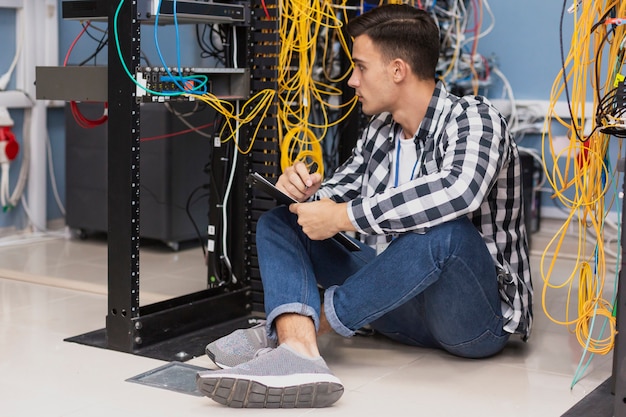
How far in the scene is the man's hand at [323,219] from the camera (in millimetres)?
2348

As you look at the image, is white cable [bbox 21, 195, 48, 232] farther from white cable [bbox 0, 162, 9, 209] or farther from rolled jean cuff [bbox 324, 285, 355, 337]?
rolled jean cuff [bbox 324, 285, 355, 337]

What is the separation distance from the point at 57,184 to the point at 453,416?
3.11 metres

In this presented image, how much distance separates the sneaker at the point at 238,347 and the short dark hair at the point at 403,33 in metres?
0.83

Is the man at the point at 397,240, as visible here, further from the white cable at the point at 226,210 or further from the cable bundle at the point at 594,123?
the white cable at the point at 226,210

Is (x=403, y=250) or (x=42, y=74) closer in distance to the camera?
(x=403, y=250)

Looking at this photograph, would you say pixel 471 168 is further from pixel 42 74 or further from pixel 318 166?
pixel 42 74

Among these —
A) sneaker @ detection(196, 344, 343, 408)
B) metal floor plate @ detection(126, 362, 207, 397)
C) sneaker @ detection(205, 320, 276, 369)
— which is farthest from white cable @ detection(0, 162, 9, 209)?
sneaker @ detection(196, 344, 343, 408)

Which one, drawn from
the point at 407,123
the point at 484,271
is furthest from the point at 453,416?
the point at 407,123

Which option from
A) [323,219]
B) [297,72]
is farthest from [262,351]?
[297,72]

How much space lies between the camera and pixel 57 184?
4750mm

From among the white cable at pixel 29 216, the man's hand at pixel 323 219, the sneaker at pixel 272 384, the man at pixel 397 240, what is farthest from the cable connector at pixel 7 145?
the sneaker at pixel 272 384

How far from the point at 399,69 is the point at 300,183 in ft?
1.37

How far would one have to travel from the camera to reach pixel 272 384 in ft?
7.06

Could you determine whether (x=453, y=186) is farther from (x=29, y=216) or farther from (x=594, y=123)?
(x=29, y=216)
